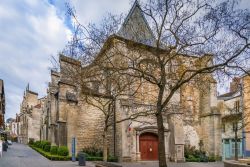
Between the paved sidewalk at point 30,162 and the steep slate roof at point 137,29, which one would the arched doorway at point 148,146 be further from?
the steep slate roof at point 137,29

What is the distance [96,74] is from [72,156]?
1193 cm

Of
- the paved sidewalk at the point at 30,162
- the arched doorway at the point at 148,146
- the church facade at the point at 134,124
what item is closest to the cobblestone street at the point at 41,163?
the paved sidewalk at the point at 30,162

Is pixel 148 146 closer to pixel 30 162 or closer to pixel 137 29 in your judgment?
pixel 30 162

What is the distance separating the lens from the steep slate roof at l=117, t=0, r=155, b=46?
15.8m

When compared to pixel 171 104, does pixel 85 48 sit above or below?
above

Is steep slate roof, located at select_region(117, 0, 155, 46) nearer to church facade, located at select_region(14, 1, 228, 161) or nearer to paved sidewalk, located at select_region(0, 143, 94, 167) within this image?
church facade, located at select_region(14, 1, 228, 161)

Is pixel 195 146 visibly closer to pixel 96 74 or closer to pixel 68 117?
pixel 68 117

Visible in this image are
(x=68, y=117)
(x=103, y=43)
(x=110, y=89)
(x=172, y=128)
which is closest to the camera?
(x=103, y=43)

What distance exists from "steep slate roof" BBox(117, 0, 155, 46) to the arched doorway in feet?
53.7

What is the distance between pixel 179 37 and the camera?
14.6m

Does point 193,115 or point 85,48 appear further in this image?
point 193,115

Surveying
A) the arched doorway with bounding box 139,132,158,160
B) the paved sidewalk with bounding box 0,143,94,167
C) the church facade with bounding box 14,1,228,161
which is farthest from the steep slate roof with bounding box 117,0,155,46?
the arched doorway with bounding box 139,132,158,160

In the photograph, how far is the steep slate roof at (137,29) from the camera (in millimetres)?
15750

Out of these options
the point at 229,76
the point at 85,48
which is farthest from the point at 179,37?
the point at 85,48
